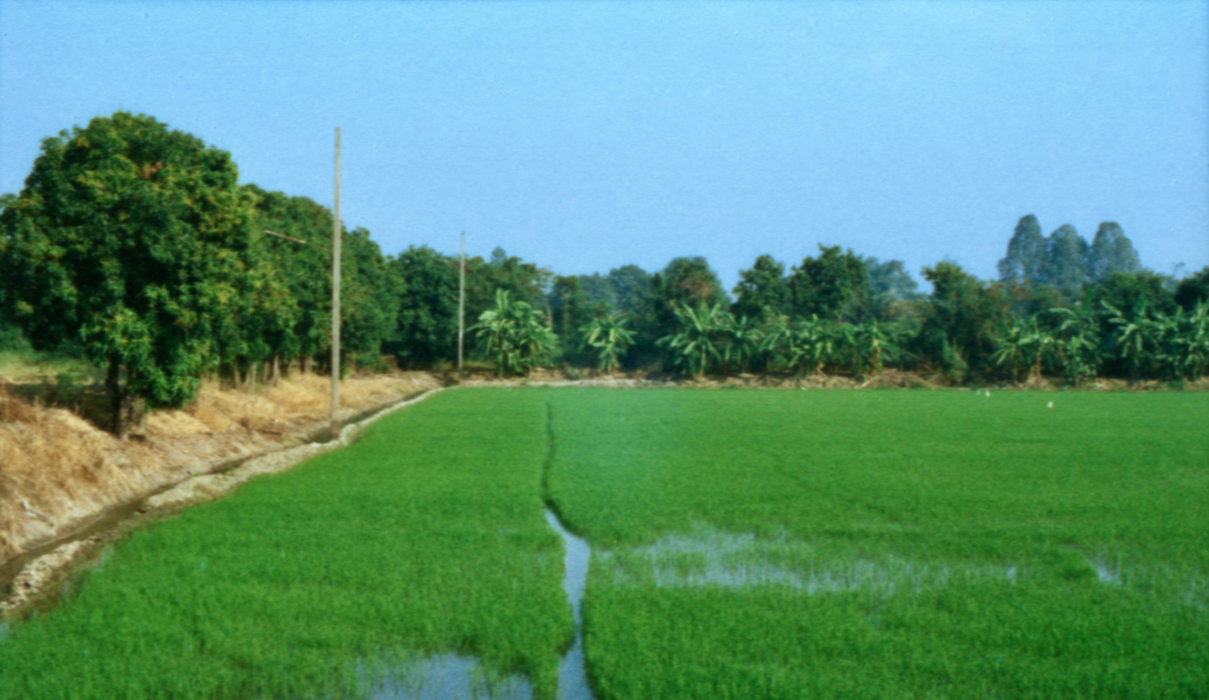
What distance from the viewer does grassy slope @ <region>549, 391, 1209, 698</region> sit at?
19.3ft

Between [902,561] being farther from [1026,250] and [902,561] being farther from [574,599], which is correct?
[1026,250]

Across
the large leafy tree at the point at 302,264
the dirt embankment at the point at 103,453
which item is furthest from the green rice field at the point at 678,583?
the large leafy tree at the point at 302,264

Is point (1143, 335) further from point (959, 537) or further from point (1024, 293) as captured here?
point (959, 537)

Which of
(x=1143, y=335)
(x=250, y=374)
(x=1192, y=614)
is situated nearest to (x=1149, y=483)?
(x=1192, y=614)

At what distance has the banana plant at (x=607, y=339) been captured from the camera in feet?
153

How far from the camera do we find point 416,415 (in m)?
25.3

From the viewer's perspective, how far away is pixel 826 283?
162 feet

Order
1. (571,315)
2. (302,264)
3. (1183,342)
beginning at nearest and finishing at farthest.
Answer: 1. (302,264)
2. (1183,342)
3. (571,315)

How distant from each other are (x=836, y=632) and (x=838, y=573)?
1868mm

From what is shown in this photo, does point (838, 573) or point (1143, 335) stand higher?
point (1143, 335)

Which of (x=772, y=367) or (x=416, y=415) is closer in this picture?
(x=416, y=415)

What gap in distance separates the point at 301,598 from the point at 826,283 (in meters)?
44.7

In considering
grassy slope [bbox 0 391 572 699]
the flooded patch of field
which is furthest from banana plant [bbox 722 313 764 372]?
the flooded patch of field

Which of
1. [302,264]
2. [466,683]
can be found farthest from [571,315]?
[466,683]
